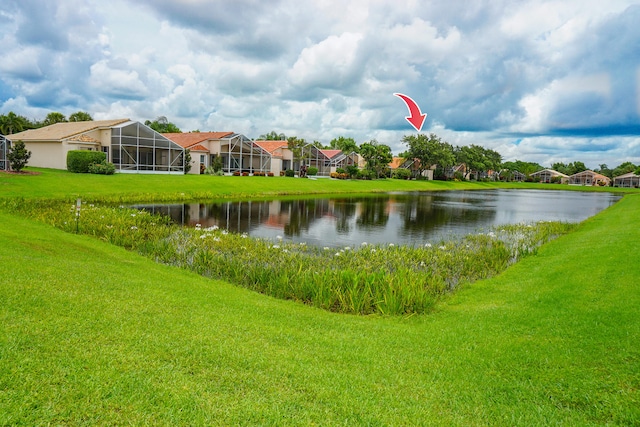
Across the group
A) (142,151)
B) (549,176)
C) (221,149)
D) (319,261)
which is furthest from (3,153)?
(549,176)

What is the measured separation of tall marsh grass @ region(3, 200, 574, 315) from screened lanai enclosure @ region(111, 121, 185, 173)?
25.8m

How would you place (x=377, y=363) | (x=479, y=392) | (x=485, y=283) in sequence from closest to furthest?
(x=479, y=392), (x=377, y=363), (x=485, y=283)

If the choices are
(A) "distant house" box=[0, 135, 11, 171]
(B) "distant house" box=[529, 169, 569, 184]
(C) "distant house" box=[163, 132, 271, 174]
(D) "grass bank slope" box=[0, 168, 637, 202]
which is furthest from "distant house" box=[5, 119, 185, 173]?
(B) "distant house" box=[529, 169, 569, 184]

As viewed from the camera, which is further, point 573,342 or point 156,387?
point 573,342

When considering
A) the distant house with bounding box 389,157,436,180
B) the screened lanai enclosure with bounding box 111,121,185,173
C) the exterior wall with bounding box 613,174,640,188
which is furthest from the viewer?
the exterior wall with bounding box 613,174,640,188

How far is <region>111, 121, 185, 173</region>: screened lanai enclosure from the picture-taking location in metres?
47.3

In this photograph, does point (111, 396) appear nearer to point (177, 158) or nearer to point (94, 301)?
point (94, 301)

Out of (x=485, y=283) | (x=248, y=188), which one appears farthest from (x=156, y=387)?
(x=248, y=188)

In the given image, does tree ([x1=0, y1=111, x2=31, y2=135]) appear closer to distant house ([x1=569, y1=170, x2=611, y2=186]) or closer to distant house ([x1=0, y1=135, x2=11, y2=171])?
distant house ([x1=0, y1=135, x2=11, y2=171])

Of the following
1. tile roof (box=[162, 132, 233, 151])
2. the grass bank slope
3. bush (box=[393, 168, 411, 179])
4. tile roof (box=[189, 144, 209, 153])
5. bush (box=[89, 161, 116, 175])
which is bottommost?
the grass bank slope

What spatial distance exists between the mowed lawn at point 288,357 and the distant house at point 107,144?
4110 cm

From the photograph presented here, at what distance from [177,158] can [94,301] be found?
4897cm

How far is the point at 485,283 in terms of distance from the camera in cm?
1249

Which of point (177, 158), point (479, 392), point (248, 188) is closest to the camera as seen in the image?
point (479, 392)
